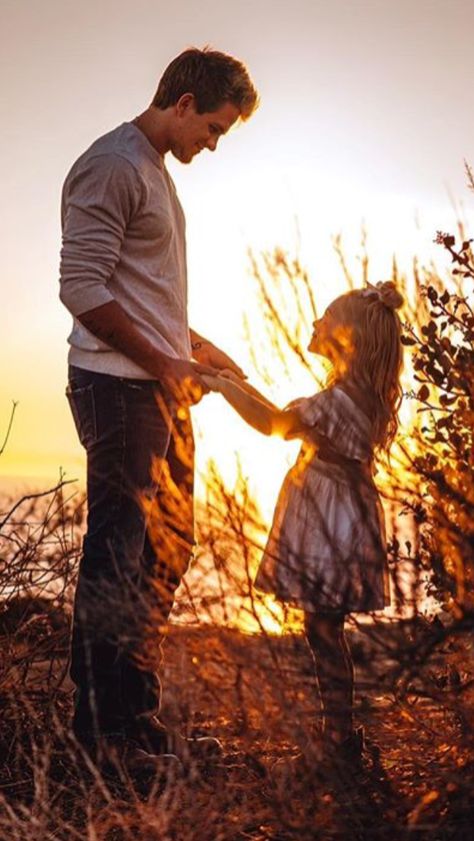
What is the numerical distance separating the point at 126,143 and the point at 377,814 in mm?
2117

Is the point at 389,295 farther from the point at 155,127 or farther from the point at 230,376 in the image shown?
the point at 155,127

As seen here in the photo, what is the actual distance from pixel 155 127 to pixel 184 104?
12cm

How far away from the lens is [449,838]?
2205 mm

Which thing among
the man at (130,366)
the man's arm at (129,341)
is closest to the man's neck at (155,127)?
the man at (130,366)

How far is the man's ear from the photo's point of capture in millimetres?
3600

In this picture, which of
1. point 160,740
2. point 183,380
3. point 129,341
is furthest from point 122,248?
point 160,740

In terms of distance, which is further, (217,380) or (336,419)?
(336,419)

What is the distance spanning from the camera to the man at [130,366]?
3.36 meters

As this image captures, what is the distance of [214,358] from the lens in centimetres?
396

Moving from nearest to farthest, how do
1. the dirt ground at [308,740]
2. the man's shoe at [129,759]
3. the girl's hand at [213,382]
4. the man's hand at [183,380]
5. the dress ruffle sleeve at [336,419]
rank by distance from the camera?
the dirt ground at [308,740] → the man's shoe at [129,759] → the man's hand at [183,380] → the girl's hand at [213,382] → the dress ruffle sleeve at [336,419]

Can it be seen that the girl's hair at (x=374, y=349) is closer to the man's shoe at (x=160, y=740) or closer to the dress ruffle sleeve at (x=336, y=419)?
the dress ruffle sleeve at (x=336, y=419)

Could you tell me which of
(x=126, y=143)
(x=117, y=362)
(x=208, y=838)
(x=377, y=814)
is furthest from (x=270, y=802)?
(x=126, y=143)

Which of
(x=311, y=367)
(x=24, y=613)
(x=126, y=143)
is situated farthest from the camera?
(x=24, y=613)

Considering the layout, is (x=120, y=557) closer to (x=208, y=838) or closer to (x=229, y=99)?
(x=208, y=838)
